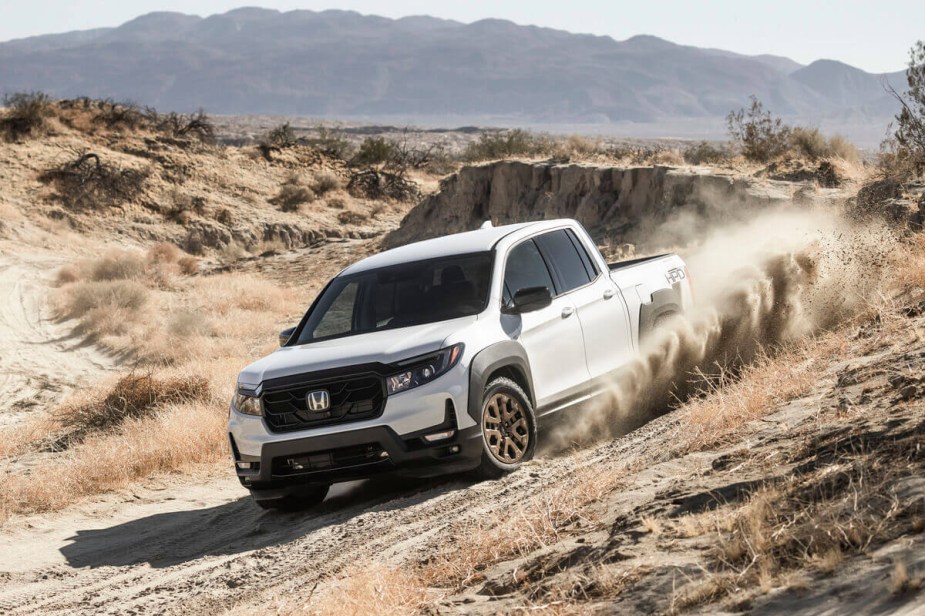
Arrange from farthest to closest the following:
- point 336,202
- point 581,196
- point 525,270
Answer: point 336,202 < point 581,196 < point 525,270

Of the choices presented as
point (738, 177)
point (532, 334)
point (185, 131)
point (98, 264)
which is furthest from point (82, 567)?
point (185, 131)

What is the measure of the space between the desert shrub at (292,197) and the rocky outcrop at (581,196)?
548 inches

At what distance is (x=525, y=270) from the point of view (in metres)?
9.16

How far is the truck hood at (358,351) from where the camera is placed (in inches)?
314

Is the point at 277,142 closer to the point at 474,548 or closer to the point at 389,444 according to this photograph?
the point at 389,444

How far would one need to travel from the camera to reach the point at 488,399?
26.5ft

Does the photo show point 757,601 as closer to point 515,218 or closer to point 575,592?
point 575,592

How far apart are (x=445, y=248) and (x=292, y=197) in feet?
137

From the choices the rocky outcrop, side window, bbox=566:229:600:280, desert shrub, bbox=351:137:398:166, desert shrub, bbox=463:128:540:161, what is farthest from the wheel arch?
desert shrub, bbox=351:137:398:166

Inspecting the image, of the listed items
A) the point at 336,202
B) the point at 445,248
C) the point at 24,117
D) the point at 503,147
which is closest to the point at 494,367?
the point at 445,248

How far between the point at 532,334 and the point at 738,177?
632 inches

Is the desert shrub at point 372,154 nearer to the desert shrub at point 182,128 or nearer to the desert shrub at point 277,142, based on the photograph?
the desert shrub at point 277,142

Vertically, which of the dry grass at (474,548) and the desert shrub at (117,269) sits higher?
the dry grass at (474,548)

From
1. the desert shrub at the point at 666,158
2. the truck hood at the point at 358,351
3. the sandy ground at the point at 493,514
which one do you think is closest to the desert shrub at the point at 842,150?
the desert shrub at the point at 666,158
